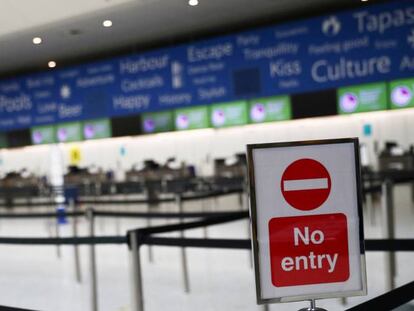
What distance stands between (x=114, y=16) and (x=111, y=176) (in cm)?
661

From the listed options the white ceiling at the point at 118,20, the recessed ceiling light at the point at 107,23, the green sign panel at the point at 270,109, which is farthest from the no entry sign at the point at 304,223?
the green sign panel at the point at 270,109

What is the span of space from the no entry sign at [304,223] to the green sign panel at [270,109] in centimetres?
852

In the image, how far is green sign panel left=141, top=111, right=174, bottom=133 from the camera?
11.7 meters

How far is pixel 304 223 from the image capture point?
1799mm

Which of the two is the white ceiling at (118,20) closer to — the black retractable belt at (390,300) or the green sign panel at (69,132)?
the green sign panel at (69,132)

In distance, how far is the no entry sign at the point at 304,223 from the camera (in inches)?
70.1

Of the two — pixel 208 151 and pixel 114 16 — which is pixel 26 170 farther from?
pixel 114 16

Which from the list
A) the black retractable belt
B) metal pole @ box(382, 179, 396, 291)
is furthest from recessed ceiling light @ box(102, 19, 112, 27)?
the black retractable belt

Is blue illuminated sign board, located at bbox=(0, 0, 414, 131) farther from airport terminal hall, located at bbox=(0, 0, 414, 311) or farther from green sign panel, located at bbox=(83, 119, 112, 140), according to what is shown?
green sign panel, located at bbox=(83, 119, 112, 140)

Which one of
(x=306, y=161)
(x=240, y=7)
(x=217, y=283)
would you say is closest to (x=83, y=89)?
(x=240, y=7)

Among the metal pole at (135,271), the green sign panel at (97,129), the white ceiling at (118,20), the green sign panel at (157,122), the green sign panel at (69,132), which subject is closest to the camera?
the metal pole at (135,271)

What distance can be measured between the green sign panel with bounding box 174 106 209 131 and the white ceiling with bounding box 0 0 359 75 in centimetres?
150

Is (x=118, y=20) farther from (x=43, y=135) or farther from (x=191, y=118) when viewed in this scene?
(x=43, y=135)

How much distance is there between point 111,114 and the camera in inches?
469
